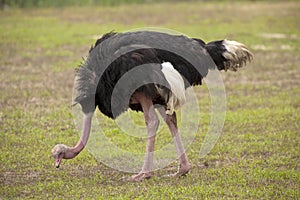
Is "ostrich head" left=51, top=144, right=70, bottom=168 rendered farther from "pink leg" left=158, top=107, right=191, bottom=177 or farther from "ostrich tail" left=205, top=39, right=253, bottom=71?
"ostrich tail" left=205, top=39, right=253, bottom=71

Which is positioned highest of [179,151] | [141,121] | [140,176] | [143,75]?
[143,75]

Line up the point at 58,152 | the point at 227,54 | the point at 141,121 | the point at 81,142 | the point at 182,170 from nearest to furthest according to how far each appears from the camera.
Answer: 1. the point at 58,152
2. the point at 81,142
3. the point at 182,170
4. the point at 227,54
5. the point at 141,121

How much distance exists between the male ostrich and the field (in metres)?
0.45

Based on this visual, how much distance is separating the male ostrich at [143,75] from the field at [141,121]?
0.45 meters

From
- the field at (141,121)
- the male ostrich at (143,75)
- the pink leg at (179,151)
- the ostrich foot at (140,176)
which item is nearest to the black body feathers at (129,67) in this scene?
the male ostrich at (143,75)

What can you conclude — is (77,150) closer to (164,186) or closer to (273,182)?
(164,186)

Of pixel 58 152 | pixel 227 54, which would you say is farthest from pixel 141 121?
pixel 58 152

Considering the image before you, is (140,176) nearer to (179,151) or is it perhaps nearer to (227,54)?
(179,151)

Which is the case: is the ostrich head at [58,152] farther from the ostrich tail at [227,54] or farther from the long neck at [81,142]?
the ostrich tail at [227,54]

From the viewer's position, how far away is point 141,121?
967cm

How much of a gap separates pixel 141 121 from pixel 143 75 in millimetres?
3224

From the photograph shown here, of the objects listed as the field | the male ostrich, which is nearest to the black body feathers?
the male ostrich

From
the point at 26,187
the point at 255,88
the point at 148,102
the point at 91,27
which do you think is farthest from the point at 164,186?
the point at 91,27

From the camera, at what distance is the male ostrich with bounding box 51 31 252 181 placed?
651 centimetres
